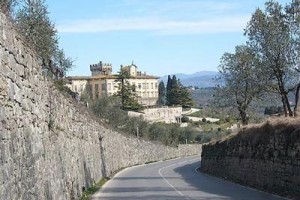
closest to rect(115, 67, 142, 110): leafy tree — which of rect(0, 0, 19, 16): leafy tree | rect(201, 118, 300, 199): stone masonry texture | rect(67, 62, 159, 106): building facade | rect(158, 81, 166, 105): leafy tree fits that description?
rect(67, 62, 159, 106): building facade

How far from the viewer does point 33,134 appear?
1188 centimetres

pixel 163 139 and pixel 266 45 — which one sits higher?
pixel 266 45

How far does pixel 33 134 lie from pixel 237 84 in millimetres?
37319

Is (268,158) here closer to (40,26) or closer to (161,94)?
(40,26)

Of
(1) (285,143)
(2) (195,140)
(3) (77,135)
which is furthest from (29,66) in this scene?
(2) (195,140)

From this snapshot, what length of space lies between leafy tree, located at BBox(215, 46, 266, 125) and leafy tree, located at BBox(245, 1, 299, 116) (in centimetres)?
738

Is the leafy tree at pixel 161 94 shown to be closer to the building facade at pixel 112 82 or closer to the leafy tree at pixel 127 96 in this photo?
the building facade at pixel 112 82

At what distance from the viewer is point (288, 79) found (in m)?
35.2

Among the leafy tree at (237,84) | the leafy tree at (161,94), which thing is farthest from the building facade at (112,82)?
the leafy tree at (237,84)

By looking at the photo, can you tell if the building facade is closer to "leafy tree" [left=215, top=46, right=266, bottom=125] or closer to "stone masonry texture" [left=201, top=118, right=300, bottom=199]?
"leafy tree" [left=215, top=46, right=266, bottom=125]

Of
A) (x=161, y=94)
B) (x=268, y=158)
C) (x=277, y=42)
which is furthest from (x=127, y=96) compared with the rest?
(x=268, y=158)

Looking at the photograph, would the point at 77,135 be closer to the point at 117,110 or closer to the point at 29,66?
the point at 29,66

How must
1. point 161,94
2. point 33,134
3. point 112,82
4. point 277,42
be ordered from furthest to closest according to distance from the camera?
point 161,94, point 112,82, point 277,42, point 33,134

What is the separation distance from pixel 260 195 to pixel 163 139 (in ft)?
239
